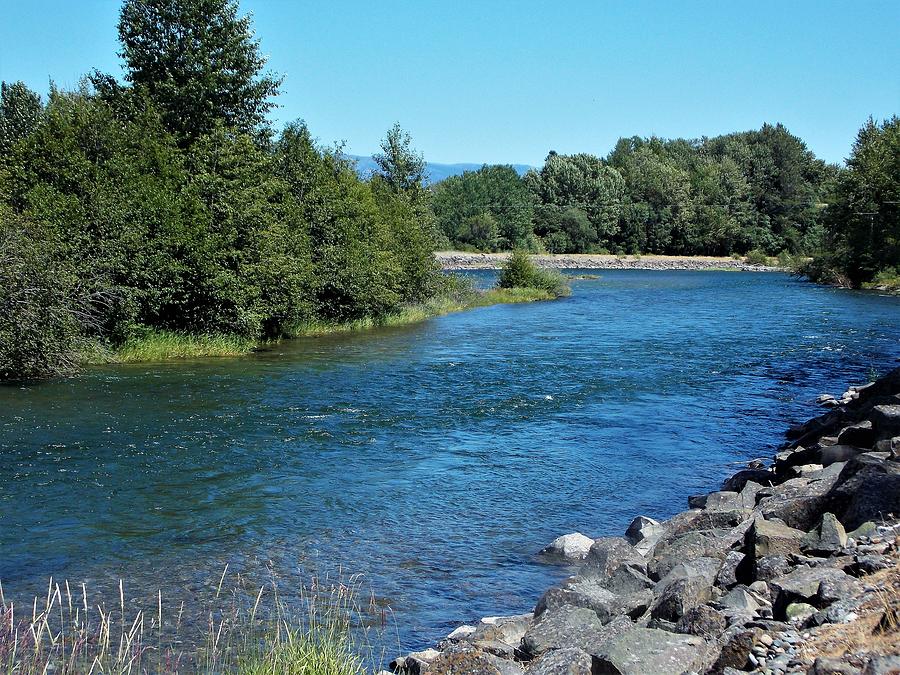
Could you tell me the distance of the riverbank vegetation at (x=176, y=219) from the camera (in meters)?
26.7

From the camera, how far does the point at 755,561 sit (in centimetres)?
830

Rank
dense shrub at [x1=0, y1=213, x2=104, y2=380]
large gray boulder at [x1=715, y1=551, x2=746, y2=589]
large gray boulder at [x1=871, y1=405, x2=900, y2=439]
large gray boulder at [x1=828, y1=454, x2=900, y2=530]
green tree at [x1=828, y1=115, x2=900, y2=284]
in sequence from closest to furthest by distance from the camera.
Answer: large gray boulder at [x1=715, y1=551, x2=746, y2=589] → large gray boulder at [x1=828, y1=454, x2=900, y2=530] → large gray boulder at [x1=871, y1=405, x2=900, y2=439] → dense shrub at [x1=0, y1=213, x2=104, y2=380] → green tree at [x1=828, y1=115, x2=900, y2=284]

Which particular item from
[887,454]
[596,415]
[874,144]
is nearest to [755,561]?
[887,454]

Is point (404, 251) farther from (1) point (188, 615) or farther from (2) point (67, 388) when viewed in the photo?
(1) point (188, 615)

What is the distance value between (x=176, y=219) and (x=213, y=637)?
24.2 metres

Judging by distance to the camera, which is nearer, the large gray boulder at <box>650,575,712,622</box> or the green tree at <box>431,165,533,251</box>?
the large gray boulder at <box>650,575,712,622</box>

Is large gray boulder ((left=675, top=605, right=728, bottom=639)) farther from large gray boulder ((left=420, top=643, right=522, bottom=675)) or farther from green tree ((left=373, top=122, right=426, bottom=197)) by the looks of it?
green tree ((left=373, top=122, right=426, bottom=197))

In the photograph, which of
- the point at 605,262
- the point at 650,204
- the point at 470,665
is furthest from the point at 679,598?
the point at 650,204

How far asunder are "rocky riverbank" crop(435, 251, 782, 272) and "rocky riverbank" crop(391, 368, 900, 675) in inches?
3564

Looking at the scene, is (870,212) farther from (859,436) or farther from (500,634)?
(500,634)

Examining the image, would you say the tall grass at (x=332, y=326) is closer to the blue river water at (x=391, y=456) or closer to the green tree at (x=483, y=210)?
the blue river water at (x=391, y=456)

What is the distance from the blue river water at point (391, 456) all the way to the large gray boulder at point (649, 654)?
334 centimetres

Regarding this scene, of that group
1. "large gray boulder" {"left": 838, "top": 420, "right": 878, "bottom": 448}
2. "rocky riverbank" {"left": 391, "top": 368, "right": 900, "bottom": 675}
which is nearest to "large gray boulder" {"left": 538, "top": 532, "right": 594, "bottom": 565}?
"rocky riverbank" {"left": 391, "top": 368, "right": 900, "bottom": 675}

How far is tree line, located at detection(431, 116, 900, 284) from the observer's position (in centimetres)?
11856
